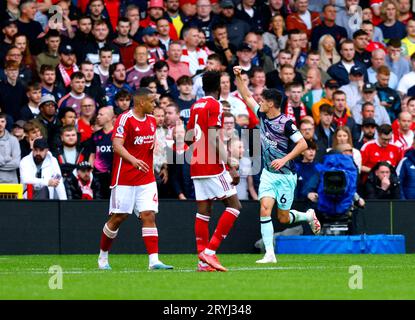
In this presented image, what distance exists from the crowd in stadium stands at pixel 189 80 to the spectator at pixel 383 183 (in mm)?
26

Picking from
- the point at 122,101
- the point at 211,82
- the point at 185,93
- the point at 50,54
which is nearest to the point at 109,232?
the point at 211,82

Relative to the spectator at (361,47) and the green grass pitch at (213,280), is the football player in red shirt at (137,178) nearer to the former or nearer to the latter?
the green grass pitch at (213,280)

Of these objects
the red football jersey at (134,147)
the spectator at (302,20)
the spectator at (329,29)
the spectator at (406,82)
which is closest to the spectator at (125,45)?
the spectator at (302,20)

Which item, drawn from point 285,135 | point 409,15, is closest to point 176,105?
point 285,135

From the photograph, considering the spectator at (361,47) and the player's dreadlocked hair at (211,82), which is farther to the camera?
the spectator at (361,47)

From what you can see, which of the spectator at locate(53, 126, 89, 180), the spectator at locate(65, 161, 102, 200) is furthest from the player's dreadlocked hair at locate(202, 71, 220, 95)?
the spectator at locate(65, 161, 102, 200)

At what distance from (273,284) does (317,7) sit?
54.7ft

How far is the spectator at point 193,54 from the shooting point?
81.5 feet

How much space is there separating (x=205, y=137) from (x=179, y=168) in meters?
6.65

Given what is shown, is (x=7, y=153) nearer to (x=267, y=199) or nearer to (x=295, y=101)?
(x=267, y=199)

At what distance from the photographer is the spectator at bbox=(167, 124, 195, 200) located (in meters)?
21.6

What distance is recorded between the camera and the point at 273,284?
12.9 metres

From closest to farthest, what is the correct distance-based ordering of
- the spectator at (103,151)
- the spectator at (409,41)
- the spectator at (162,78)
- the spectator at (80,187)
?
the spectator at (103,151) < the spectator at (80,187) < the spectator at (162,78) < the spectator at (409,41)

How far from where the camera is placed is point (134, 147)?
1535cm
